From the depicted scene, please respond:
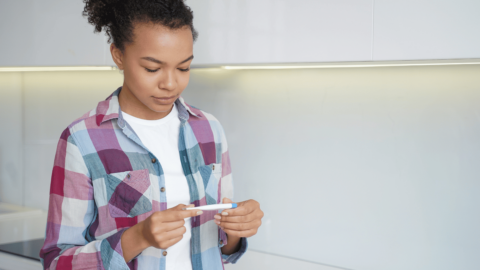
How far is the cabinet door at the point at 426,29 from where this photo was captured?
34.7 inches

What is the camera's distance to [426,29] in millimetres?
914

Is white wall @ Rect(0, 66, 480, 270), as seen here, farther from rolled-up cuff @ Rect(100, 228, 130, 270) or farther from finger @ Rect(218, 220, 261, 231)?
rolled-up cuff @ Rect(100, 228, 130, 270)

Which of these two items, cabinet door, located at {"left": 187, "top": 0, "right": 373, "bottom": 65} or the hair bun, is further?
cabinet door, located at {"left": 187, "top": 0, "right": 373, "bottom": 65}

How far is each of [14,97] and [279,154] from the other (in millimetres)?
1237

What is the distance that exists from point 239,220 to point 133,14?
38 cm

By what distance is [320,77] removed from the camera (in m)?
1.30

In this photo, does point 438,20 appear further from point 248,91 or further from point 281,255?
point 281,255

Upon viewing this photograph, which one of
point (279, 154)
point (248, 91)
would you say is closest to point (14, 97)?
point (248, 91)

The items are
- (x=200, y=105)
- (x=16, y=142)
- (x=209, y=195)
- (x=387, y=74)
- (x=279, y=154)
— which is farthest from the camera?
(x=16, y=142)

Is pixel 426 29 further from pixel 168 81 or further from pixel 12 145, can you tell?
pixel 12 145

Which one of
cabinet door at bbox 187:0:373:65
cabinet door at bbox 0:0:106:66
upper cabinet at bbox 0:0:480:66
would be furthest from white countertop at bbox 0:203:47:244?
cabinet door at bbox 187:0:373:65

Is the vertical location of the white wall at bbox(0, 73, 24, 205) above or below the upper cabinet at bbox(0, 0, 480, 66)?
below

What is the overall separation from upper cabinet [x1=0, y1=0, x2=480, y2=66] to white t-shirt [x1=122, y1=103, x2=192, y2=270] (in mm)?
401

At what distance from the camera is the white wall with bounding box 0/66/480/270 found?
1130 millimetres
